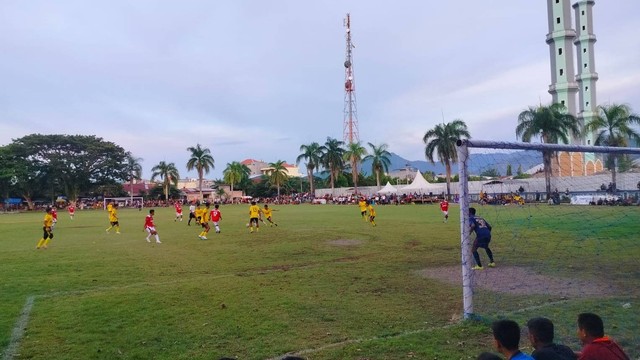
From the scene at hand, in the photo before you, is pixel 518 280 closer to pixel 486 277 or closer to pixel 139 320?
pixel 486 277

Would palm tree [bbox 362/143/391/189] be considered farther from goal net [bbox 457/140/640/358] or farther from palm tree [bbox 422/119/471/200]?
goal net [bbox 457/140/640/358]

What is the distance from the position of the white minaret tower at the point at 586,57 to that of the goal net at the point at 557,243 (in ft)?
161

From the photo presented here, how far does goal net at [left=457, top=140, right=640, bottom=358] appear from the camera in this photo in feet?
24.2

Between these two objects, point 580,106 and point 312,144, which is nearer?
point 580,106

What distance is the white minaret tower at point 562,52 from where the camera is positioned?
58750mm

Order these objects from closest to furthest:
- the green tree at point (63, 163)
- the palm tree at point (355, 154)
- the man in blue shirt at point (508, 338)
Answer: the man in blue shirt at point (508, 338) < the green tree at point (63, 163) < the palm tree at point (355, 154)

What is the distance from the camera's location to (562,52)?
59.6 metres

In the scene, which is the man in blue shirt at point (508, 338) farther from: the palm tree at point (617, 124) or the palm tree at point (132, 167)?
the palm tree at point (132, 167)

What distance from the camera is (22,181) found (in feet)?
228

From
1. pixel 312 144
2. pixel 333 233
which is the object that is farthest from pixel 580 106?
pixel 333 233

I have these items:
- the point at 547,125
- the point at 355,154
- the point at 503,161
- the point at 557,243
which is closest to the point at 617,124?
the point at 547,125

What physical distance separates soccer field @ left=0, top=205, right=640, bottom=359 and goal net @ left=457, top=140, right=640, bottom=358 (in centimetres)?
7

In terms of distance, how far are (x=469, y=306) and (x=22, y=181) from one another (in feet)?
253

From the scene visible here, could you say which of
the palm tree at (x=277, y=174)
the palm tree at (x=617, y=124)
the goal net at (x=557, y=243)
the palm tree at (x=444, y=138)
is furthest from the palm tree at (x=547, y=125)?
the palm tree at (x=277, y=174)
